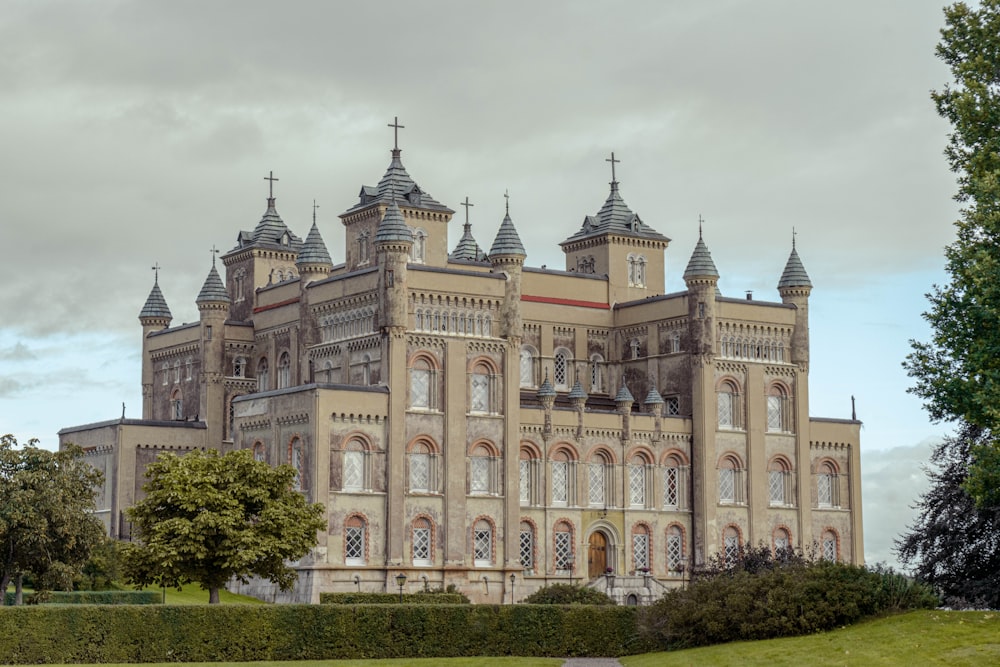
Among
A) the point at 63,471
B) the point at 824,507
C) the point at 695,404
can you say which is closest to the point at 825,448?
the point at 824,507

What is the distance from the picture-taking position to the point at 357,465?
270ft

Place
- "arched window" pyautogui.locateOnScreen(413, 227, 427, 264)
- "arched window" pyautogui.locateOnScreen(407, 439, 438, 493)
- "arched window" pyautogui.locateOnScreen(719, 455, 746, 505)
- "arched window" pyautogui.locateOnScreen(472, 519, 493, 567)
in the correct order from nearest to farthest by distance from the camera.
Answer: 1. "arched window" pyautogui.locateOnScreen(407, 439, 438, 493)
2. "arched window" pyautogui.locateOnScreen(472, 519, 493, 567)
3. "arched window" pyautogui.locateOnScreen(413, 227, 427, 264)
4. "arched window" pyautogui.locateOnScreen(719, 455, 746, 505)

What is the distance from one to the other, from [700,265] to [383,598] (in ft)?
98.8

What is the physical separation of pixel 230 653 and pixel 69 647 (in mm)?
5193

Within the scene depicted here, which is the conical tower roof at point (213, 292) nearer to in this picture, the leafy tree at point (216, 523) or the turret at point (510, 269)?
the turret at point (510, 269)

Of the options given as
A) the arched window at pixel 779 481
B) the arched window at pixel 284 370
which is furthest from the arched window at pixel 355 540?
the arched window at pixel 779 481

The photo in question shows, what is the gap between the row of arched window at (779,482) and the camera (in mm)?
94812

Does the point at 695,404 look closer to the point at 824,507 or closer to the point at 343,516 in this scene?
the point at 824,507

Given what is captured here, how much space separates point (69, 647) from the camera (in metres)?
53.3

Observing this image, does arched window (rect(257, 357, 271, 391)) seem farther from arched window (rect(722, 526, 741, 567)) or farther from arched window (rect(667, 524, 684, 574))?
arched window (rect(722, 526, 741, 567))

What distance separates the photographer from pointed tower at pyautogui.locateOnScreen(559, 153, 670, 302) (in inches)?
3994

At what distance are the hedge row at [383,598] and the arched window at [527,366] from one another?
65.2 feet

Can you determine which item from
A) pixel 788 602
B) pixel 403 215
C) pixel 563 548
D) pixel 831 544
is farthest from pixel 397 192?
pixel 788 602

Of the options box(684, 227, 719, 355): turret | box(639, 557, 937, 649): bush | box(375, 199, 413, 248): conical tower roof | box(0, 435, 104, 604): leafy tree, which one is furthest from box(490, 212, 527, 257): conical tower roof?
box(639, 557, 937, 649): bush
